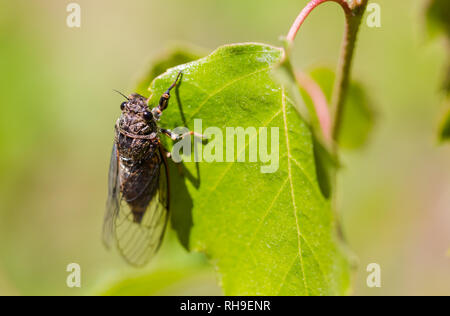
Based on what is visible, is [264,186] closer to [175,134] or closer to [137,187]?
[175,134]

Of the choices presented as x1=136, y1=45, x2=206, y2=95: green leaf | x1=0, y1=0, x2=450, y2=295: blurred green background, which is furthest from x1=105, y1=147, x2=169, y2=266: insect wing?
x1=0, y1=0, x2=450, y2=295: blurred green background

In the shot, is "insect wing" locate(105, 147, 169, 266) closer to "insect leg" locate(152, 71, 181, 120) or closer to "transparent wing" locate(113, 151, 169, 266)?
"transparent wing" locate(113, 151, 169, 266)

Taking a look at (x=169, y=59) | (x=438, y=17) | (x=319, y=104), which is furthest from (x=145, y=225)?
(x=438, y=17)

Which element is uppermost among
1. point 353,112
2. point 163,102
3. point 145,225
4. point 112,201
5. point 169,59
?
point 169,59

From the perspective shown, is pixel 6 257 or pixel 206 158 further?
pixel 6 257

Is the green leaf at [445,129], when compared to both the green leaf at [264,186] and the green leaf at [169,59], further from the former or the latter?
the green leaf at [169,59]
